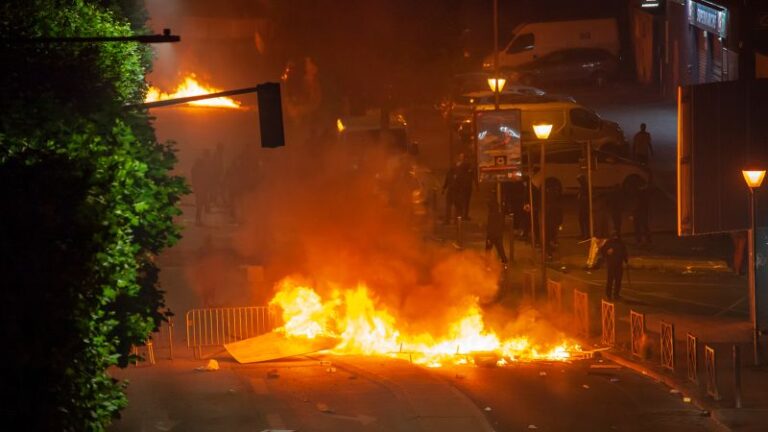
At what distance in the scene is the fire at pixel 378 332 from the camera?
58.8ft

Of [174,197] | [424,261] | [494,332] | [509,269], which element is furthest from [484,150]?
[174,197]

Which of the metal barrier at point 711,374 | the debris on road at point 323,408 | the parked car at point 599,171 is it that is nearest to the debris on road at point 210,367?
the debris on road at point 323,408

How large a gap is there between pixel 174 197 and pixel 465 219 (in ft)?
56.2

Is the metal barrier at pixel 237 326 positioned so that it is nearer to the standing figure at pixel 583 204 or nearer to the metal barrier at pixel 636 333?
the metal barrier at pixel 636 333

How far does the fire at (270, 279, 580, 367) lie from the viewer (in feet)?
58.8

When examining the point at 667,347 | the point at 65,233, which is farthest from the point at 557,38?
the point at 65,233

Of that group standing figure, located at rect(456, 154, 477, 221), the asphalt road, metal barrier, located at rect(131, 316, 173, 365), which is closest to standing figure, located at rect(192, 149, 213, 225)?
standing figure, located at rect(456, 154, 477, 221)

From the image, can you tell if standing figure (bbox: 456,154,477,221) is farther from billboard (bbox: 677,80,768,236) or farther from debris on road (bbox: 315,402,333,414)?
debris on road (bbox: 315,402,333,414)

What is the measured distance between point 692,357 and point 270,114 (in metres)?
6.33

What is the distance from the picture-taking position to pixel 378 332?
18.3 m

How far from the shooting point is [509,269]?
24.2 metres

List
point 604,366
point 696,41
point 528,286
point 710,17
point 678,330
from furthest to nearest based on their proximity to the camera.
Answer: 1. point 696,41
2. point 710,17
3. point 528,286
4. point 678,330
5. point 604,366

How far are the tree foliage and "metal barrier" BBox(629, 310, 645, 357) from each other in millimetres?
7834

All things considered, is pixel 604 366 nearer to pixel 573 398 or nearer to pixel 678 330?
pixel 573 398
